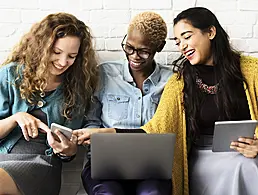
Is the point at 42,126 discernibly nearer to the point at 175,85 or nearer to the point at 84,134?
the point at 84,134

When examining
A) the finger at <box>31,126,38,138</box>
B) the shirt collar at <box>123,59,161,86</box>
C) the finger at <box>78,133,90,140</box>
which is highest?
the shirt collar at <box>123,59,161,86</box>

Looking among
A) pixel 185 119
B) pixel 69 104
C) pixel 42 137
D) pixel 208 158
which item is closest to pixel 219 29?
pixel 185 119

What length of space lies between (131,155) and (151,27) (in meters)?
0.53

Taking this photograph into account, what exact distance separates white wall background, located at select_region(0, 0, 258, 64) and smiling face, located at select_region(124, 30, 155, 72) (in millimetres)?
218

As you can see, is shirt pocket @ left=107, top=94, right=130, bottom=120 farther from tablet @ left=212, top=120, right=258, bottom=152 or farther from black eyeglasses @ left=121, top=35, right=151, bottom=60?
tablet @ left=212, top=120, right=258, bottom=152

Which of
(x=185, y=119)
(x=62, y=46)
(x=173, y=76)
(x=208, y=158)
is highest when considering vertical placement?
(x=62, y=46)

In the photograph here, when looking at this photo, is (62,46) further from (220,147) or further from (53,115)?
(220,147)

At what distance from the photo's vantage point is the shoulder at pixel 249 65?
1.84 meters

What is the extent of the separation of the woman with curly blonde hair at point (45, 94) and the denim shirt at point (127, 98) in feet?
0.19

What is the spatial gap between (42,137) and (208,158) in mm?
639

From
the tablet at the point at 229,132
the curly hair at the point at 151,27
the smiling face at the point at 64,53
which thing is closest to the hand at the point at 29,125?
the smiling face at the point at 64,53

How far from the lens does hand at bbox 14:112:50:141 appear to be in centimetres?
168

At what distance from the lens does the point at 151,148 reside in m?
1.50

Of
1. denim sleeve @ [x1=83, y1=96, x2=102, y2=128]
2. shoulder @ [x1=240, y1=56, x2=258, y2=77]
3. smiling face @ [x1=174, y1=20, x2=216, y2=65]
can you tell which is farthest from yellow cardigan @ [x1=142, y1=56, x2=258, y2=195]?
denim sleeve @ [x1=83, y1=96, x2=102, y2=128]
